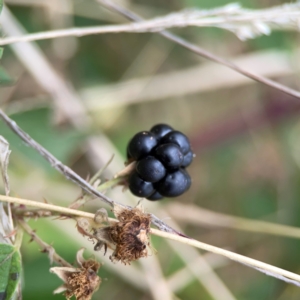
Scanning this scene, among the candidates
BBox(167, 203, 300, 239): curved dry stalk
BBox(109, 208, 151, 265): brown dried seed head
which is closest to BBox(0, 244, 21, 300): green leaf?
BBox(109, 208, 151, 265): brown dried seed head

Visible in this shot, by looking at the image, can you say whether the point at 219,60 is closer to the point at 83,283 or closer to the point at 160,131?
the point at 160,131

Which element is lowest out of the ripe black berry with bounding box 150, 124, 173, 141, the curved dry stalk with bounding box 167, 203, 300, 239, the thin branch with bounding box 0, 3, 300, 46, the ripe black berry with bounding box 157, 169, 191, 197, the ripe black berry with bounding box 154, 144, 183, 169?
the ripe black berry with bounding box 157, 169, 191, 197

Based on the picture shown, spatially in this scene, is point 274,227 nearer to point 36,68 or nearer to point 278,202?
point 278,202

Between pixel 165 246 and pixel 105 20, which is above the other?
pixel 105 20

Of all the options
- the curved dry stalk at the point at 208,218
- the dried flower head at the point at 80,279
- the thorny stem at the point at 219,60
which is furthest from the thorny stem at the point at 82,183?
the curved dry stalk at the point at 208,218

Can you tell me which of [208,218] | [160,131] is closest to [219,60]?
[160,131]

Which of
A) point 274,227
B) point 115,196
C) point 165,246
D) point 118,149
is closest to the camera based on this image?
point 274,227

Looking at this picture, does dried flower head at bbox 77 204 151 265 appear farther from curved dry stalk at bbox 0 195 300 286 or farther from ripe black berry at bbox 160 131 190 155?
ripe black berry at bbox 160 131 190 155

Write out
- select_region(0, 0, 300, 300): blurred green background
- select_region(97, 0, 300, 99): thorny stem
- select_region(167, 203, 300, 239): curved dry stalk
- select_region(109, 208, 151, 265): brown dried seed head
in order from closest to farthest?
select_region(109, 208, 151, 265): brown dried seed head
select_region(97, 0, 300, 99): thorny stem
select_region(167, 203, 300, 239): curved dry stalk
select_region(0, 0, 300, 300): blurred green background

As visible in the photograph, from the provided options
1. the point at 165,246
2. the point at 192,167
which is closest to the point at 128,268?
the point at 165,246
